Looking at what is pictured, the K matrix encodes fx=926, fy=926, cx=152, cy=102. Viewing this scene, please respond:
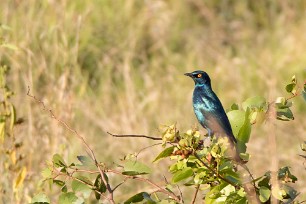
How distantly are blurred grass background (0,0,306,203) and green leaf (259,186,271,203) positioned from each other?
177cm

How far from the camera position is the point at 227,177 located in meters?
2.75

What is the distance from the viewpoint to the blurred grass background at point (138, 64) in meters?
5.40

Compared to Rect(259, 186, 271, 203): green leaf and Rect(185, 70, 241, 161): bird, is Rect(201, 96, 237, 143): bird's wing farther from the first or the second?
Rect(259, 186, 271, 203): green leaf

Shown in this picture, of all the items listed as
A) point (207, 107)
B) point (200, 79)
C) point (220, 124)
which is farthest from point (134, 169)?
point (200, 79)

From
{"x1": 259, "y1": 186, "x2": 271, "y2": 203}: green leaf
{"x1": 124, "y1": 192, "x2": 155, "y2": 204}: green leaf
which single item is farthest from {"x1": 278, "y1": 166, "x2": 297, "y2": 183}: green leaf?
{"x1": 124, "y1": 192, "x2": 155, "y2": 204}: green leaf

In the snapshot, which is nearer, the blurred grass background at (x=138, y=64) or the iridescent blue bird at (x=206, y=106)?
the iridescent blue bird at (x=206, y=106)

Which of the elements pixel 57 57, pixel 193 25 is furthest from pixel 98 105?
pixel 193 25

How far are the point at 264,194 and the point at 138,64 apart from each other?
5.82m

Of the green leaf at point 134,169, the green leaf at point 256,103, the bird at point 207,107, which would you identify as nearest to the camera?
the green leaf at point 134,169

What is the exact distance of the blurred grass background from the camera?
5.40 metres

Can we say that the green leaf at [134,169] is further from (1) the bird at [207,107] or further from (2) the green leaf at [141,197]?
(1) the bird at [207,107]

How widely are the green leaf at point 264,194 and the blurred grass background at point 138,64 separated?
177 cm

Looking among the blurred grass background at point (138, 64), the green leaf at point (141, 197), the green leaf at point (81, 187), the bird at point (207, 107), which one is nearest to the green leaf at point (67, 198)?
the green leaf at point (81, 187)

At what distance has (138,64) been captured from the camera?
847 centimetres
